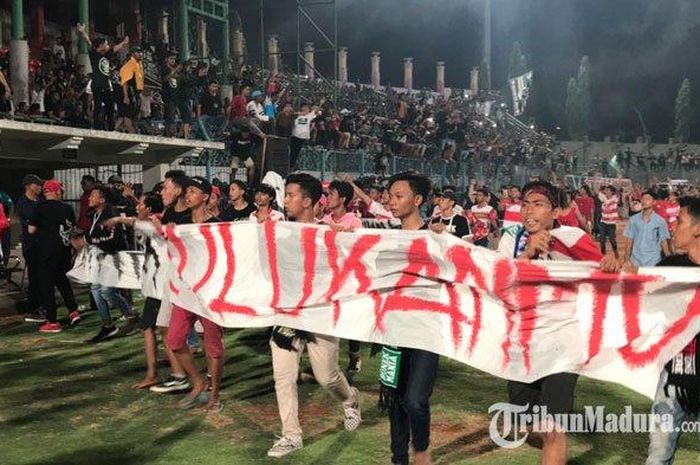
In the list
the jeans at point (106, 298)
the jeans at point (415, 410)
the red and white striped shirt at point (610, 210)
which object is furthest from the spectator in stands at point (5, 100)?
the red and white striped shirt at point (610, 210)

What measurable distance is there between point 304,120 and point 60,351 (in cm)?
1118

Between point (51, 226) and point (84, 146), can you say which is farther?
point (84, 146)

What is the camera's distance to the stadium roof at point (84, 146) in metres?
13.4

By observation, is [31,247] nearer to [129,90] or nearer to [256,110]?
[129,90]

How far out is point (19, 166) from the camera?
1602 cm

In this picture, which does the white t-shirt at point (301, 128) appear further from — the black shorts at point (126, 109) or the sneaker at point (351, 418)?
the sneaker at point (351, 418)

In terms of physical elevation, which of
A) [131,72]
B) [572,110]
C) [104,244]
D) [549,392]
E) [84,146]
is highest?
[572,110]

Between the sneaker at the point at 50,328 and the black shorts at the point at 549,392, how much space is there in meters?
6.41

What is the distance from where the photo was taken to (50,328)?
30.4 feet

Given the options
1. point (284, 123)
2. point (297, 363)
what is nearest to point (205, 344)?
point (297, 363)

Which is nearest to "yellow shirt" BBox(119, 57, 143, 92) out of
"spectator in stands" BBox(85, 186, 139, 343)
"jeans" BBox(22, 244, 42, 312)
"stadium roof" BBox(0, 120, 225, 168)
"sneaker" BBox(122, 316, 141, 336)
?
"stadium roof" BBox(0, 120, 225, 168)

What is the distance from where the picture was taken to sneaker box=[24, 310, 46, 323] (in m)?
9.86

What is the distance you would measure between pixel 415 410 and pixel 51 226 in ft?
21.3

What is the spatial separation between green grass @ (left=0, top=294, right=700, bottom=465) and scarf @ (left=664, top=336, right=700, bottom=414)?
1302 millimetres
